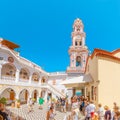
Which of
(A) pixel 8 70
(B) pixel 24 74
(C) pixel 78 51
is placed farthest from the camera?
(C) pixel 78 51

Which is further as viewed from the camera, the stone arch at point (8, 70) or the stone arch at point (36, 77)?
the stone arch at point (36, 77)

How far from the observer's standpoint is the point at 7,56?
2908cm

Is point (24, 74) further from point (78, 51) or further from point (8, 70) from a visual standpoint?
point (78, 51)

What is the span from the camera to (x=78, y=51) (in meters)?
43.9

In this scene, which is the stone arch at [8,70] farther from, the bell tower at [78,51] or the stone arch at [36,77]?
the bell tower at [78,51]

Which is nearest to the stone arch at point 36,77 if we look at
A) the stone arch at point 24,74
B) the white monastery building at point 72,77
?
the white monastery building at point 72,77

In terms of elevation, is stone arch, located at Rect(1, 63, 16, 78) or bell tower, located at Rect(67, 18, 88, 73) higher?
bell tower, located at Rect(67, 18, 88, 73)

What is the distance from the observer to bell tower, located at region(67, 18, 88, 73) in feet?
137

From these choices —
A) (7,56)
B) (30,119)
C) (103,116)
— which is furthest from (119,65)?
(7,56)

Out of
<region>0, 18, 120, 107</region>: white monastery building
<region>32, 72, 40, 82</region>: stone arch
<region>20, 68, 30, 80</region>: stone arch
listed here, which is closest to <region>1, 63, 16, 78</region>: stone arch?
<region>0, 18, 120, 107</region>: white monastery building

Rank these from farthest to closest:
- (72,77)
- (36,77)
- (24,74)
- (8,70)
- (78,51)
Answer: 1. (78,51)
2. (36,77)
3. (72,77)
4. (24,74)
5. (8,70)

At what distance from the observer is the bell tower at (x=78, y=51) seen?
137 ft

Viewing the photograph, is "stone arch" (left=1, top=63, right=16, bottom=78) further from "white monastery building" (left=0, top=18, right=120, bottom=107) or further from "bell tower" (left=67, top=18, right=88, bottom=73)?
"bell tower" (left=67, top=18, right=88, bottom=73)

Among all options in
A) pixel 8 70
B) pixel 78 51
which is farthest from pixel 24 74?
pixel 78 51
